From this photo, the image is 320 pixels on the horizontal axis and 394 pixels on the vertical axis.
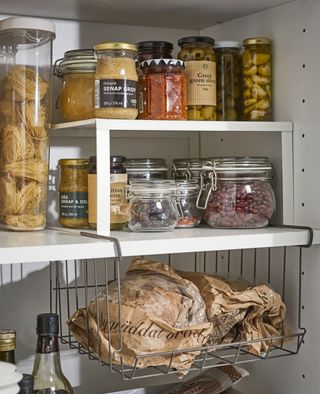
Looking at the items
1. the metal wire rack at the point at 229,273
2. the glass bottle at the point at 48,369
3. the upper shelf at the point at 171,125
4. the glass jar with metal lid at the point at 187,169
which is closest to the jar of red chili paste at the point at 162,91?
the upper shelf at the point at 171,125

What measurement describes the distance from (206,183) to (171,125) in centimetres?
15

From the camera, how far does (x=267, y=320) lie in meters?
1.35

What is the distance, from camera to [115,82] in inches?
49.1

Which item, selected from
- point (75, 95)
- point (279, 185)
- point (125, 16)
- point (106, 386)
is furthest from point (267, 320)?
point (125, 16)

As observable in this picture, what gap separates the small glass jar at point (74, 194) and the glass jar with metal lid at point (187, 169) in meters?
0.19

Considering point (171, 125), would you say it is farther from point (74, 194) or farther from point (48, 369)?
point (48, 369)

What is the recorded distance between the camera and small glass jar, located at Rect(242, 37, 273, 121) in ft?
4.59

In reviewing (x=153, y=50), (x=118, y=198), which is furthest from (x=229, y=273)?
(x=153, y=50)

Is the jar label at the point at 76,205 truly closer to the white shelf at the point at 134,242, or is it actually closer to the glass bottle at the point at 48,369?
the white shelf at the point at 134,242

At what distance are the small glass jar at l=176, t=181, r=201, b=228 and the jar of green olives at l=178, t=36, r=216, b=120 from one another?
4.6 inches

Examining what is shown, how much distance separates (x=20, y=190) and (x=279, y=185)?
45 cm

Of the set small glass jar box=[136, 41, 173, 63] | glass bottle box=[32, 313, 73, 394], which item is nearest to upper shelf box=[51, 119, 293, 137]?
small glass jar box=[136, 41, 173, 63]

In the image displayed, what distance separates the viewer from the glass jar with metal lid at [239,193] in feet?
4.43

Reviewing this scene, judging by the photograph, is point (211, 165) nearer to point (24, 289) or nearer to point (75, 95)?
point (75, 95)
